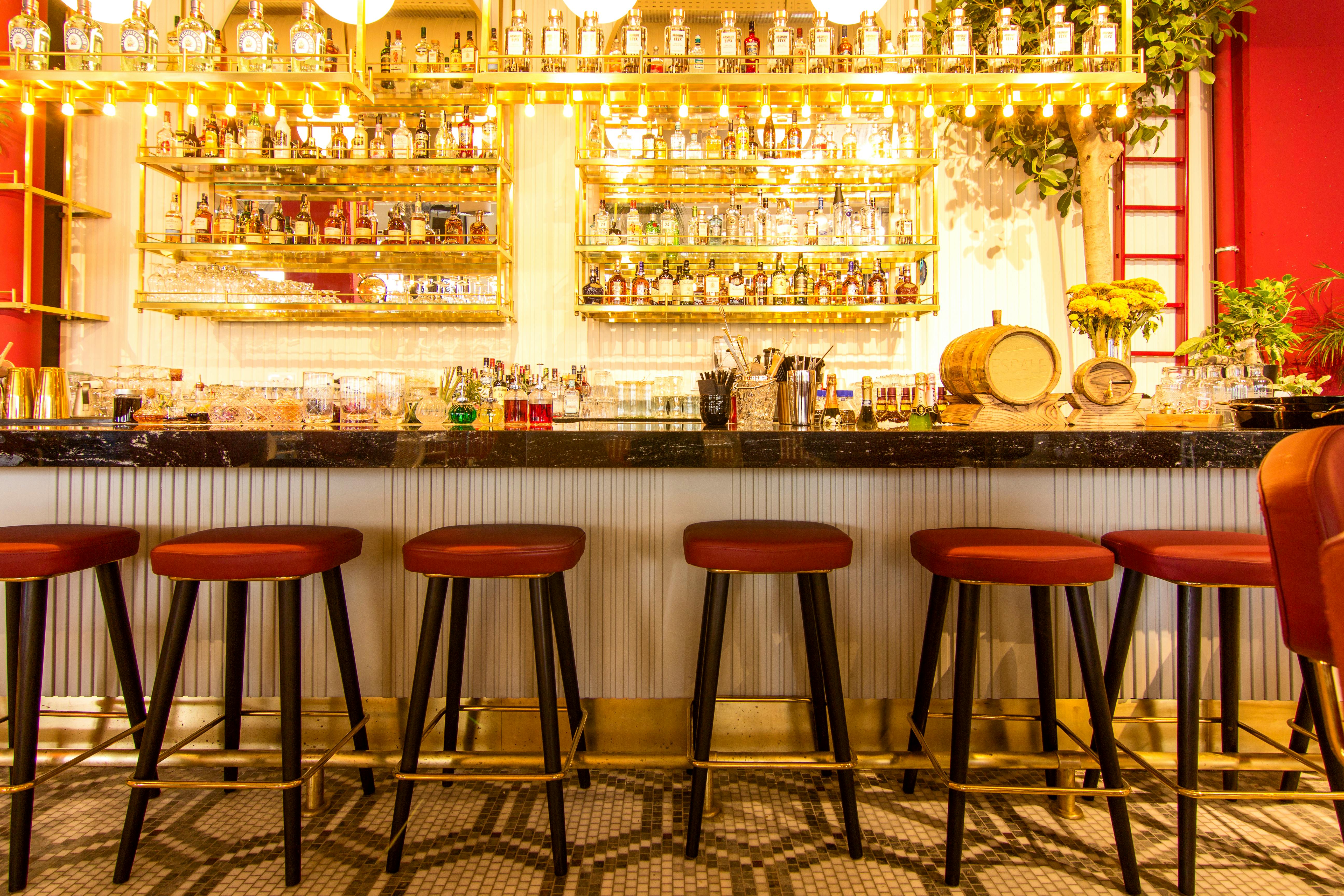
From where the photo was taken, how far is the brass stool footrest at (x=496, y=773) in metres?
1.52

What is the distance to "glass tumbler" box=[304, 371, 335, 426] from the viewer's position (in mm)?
2477

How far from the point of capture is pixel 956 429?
69.6 inches

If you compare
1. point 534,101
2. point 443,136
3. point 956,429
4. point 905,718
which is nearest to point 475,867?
point 905,718

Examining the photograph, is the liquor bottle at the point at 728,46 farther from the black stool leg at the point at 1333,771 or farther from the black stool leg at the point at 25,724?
the black stool leg at the point at 25,724

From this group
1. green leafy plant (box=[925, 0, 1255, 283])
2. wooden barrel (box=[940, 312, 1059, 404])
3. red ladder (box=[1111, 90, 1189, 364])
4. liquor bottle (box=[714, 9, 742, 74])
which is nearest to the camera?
wooden barrel (box=[940, 312, 1059, 404])

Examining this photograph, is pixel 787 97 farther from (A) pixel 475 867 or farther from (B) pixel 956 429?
(A) pixel 475 867

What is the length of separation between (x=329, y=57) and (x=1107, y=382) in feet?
10.4

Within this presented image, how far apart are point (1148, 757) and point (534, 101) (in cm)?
320

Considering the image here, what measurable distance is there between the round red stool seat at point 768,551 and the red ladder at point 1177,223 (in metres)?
3.63

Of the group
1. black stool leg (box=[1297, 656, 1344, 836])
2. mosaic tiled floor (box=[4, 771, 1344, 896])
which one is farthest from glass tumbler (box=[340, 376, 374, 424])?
black stool leg (box=[1297, 656, 1344, 836])

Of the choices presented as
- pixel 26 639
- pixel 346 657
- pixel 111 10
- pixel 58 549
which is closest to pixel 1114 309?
pixel 346 657

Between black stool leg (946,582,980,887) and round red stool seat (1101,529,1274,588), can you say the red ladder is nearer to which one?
round red stool seat (1101,529,1274,588)

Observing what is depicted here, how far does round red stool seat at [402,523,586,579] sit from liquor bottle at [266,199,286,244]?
3.08 metres

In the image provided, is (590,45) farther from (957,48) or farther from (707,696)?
(707,696)
